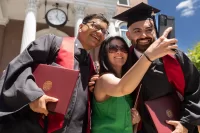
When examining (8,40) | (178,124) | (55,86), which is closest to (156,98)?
(178,124)

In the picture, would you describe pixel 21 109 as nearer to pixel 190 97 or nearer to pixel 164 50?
pixel 164 50

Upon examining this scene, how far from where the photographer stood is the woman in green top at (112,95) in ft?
7.00

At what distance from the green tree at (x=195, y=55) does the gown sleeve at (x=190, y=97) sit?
68.2 ft

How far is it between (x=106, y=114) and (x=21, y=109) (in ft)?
2.58

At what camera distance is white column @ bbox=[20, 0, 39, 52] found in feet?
36.7

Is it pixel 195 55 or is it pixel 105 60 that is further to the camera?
pixel 195 55

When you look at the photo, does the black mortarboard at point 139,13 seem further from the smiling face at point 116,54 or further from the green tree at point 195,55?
the green tree at point 195,55

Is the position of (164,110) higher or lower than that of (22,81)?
lower

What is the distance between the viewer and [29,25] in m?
Result: 11.8

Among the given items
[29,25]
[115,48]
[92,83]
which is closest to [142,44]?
[115,48]

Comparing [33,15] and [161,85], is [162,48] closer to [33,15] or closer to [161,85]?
[161,85]

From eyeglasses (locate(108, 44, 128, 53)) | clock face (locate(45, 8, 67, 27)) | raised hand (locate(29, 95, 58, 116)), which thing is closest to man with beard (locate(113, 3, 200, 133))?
eyeglasses (locate(108, 44, 128, 53))

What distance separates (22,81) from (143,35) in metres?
1.32

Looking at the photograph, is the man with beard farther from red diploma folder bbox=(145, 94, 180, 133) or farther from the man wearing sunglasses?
the man wearing sunglasses
